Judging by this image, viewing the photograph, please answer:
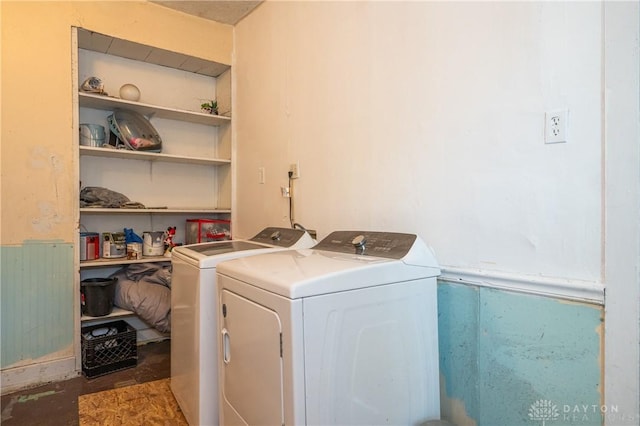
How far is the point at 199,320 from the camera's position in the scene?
1.70 m

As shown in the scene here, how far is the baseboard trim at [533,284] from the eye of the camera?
111cm

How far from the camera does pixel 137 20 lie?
9.16ft

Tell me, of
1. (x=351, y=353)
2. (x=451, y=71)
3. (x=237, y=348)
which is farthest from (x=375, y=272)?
(x=451, y=71)

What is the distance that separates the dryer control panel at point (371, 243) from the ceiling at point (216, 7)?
212 cm

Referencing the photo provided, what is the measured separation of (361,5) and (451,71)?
723 mm

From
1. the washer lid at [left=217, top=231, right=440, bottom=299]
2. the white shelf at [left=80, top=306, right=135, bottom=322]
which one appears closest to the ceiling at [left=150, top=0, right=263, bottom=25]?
the washer lid at [left=217, top=231, right=440, bottom=299]

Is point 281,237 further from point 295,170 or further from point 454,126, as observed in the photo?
point 454,126

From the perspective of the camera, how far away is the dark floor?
1980 millimetres

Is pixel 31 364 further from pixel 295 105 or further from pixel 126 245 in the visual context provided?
pixel 295 105

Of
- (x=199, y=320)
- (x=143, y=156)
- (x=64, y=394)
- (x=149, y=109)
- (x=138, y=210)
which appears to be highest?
(x=149, y=109)

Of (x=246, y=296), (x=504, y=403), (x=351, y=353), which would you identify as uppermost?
(x=246, y=296)

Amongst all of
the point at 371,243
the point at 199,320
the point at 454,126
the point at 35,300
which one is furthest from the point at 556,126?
the point at 35,300

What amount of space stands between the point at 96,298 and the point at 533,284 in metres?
2.69

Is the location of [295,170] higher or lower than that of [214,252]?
higher
